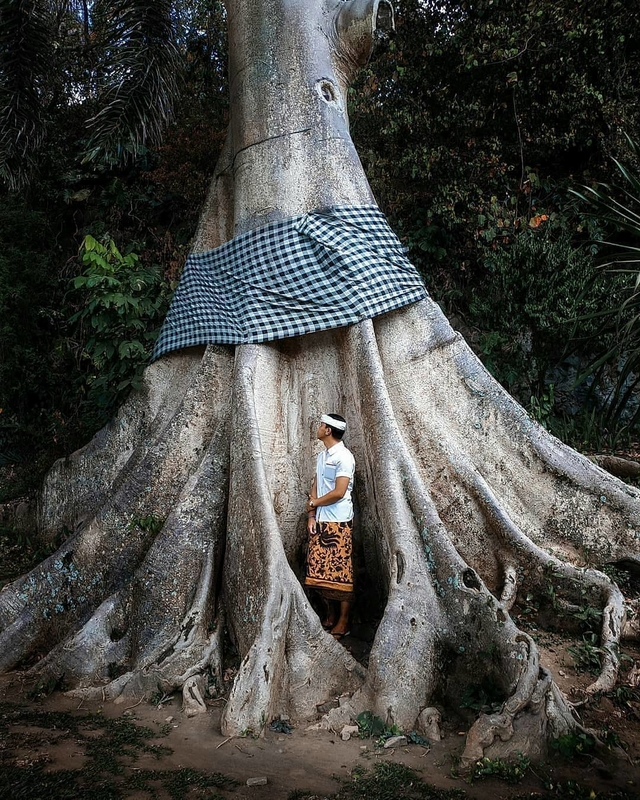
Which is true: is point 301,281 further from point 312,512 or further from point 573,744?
point 573,744

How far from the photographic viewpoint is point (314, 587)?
384cm

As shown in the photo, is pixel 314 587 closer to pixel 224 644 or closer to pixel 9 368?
pixel 224 644

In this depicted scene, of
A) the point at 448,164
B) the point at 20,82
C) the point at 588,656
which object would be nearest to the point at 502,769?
the point at 588,656

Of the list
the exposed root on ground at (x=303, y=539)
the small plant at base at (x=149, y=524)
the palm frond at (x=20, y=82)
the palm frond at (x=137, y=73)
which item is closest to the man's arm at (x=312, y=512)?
the exposed root on ground at (x=303, y=539)

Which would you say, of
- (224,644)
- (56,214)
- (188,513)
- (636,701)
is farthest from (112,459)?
(56,214)

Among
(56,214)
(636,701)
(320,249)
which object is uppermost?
(56,214)

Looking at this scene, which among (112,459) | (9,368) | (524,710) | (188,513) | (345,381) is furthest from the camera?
(9,368)

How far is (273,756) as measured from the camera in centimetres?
291

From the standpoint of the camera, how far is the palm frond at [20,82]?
5488 millimetres

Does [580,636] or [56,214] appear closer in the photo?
[580,636]

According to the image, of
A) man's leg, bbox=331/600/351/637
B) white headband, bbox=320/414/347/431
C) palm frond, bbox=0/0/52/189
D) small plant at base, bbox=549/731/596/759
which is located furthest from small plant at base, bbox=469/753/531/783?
palm frond, bbox=0/0/52/189

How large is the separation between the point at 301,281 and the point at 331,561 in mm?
1807

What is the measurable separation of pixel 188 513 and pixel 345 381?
1.31 m

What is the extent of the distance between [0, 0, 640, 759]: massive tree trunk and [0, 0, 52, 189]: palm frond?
167 cm
